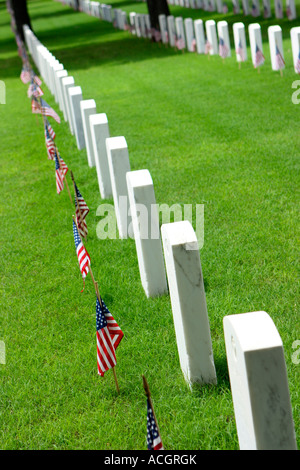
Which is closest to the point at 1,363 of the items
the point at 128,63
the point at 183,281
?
the point at 183,281

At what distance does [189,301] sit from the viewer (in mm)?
4305

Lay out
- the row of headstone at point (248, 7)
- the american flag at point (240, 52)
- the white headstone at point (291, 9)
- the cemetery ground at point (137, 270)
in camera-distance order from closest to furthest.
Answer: the cemetery ground at point (137, 270) → the american flag at point (240, 52) → the white headstone at point (291, 9) → the row of headstone at point (248, 7)

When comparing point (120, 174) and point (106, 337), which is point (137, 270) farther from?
point (106, 337)

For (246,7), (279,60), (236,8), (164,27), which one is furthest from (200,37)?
(236,8)

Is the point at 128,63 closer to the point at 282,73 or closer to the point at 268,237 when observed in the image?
the point at 282,73

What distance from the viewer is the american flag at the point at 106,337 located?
450 centimetres

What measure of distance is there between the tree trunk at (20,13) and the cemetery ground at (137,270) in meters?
18.7

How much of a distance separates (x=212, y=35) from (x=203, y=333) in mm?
16387

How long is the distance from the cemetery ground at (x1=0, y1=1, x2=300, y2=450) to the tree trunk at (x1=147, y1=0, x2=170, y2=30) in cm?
1109

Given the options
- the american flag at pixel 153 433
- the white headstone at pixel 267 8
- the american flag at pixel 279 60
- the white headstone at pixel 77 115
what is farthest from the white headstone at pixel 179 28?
the american flag at pixel 153 433

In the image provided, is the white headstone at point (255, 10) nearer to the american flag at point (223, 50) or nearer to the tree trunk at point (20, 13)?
the american flag at point (223, 50)

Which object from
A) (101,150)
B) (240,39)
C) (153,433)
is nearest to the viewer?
(153,433)

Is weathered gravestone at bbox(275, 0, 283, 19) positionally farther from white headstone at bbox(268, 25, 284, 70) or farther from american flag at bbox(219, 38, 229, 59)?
white headstone at bbox(268, 25, 284, 70)

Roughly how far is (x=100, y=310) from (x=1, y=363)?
1.15 metres
